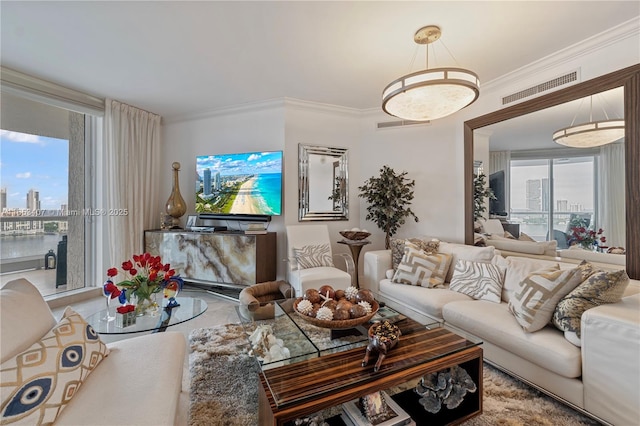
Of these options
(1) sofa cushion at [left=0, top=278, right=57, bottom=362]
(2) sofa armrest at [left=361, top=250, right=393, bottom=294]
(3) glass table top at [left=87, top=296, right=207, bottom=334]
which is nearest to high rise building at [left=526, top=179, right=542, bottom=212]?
(2) sofa armrest at [left=361, top=250, right=393, bottom=294]

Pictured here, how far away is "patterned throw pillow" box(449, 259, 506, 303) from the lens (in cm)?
229

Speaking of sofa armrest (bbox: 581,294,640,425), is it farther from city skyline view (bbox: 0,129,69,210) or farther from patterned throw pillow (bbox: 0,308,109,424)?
city skyline view (bbox: 0,129,69,210)

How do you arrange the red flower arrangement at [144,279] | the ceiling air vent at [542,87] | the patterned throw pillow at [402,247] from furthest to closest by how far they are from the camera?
1. the patterned throw pillow at [402,247]
2. the ceiling air vent at [542,87]
3. the red flower arrangement at [144,279]

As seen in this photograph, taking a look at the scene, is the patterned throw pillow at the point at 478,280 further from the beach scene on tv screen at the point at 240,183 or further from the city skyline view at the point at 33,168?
the city skyline view at the point at 33,168

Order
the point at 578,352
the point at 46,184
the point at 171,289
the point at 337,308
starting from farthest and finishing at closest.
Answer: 1. the point at 46,184
2. the point at 171,289
3. the point at 337,308
4. the point at 578,352

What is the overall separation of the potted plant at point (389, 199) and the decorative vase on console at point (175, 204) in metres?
2.71

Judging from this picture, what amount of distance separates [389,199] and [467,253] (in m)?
1.17

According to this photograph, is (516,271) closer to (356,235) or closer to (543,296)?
(543,296)

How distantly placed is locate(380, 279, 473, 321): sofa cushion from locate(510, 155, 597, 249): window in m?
1.03

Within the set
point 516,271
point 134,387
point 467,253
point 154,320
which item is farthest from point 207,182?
point 516,271

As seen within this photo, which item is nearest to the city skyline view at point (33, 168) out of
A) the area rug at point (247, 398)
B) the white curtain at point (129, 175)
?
the white curtain at point (129, 175)

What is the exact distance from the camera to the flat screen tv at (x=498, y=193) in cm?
296

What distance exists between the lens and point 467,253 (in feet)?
8.96

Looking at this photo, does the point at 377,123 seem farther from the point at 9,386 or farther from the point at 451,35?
the point at 9,386
